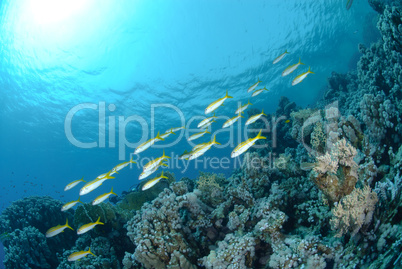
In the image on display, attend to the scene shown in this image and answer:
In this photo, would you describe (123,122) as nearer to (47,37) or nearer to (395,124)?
(47,37)

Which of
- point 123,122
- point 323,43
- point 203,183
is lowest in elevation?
point 203,183

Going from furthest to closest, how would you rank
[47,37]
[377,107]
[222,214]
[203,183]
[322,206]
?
[47,37] → [203,183] → [222,214] → [377,107] → [322,206]

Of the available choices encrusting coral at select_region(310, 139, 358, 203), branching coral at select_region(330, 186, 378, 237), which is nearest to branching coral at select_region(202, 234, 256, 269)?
branching coral at select_region(330, 186, 378, 237)

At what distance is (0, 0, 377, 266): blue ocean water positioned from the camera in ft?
66.3

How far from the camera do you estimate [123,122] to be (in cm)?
3500

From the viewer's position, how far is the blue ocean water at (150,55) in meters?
20.2

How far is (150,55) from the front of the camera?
2423 cm

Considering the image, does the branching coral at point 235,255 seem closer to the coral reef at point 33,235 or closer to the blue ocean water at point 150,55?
the coral reef at point 33,235

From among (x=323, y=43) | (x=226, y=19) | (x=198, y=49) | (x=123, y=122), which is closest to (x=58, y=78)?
(x=123, y=122)

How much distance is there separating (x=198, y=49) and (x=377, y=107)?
880 inches

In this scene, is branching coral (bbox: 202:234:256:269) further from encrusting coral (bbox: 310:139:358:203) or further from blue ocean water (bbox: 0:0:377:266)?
blue ocean water (bbox: 0:0:377:266)

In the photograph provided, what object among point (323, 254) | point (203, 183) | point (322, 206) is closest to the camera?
point (323, 254)

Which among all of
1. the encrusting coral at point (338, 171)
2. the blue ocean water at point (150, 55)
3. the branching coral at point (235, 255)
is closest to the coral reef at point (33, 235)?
the branching coral at point (235, 255)

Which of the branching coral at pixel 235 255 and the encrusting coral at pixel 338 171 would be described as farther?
the branching coral at pixel 235 255
